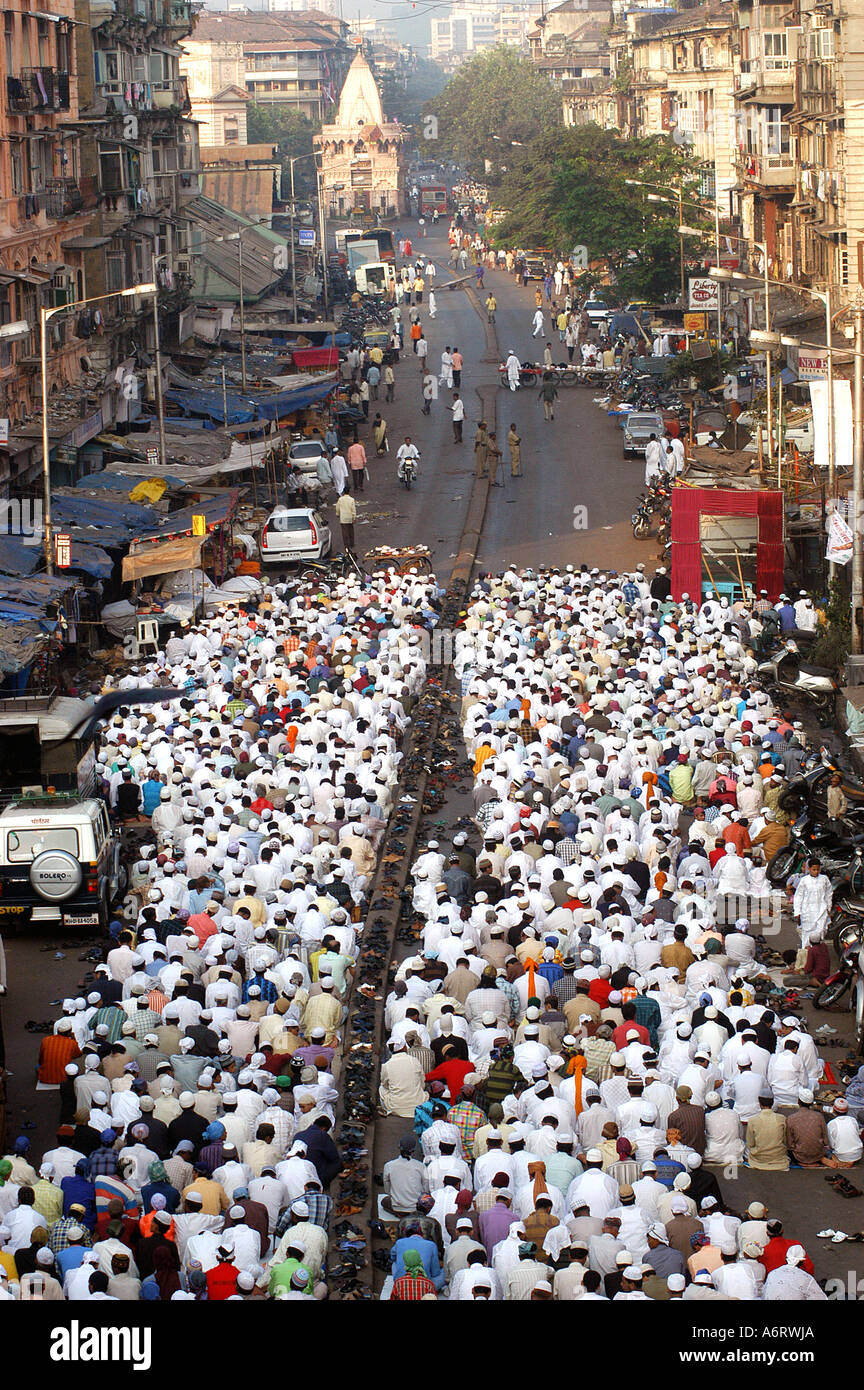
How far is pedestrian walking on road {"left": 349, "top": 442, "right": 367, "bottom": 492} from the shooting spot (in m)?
42.7

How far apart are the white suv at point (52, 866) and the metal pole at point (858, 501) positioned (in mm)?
11776

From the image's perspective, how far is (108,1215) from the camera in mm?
11883

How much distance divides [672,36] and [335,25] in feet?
427

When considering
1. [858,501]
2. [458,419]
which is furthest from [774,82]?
[858,501]

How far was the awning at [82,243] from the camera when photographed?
42.8 meters

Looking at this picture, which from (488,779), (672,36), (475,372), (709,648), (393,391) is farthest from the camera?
(672,36)

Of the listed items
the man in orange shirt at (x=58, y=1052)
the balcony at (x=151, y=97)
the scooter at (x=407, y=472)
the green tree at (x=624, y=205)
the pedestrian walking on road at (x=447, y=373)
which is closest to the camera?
the man in orange shirt at (x=58, y=1052)

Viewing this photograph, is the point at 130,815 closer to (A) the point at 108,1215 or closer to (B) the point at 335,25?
(A) the point at 108,1215

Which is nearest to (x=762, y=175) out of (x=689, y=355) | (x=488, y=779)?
(x=689, y=355)

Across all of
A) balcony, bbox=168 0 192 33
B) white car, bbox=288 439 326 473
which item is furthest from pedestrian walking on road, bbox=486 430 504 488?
balcony, bbox=168 0 192 33

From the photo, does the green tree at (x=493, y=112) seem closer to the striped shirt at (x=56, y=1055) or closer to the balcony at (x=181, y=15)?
the balcony at (x=181, y=15)

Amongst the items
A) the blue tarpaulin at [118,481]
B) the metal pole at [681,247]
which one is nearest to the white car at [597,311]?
the metal pole at [681,247]
